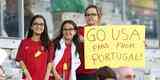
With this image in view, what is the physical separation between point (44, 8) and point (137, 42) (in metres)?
2.81

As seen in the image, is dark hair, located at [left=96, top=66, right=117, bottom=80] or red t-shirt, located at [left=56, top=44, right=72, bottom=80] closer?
dark hair, located at [left=96, top=66, right=117, bottom=80]

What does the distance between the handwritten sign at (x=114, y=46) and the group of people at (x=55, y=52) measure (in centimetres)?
10

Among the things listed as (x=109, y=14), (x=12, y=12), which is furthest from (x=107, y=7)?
(x=12, y=12)

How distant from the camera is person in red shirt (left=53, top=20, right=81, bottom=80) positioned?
7.76 m

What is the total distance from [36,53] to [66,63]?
1.46ft

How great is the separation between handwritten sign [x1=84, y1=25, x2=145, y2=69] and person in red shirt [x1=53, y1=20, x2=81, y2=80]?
0.47 feet

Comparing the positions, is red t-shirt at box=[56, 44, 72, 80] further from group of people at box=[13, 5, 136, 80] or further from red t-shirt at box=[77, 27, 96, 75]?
red t-shirt at box=[77, 27, 96, 75]

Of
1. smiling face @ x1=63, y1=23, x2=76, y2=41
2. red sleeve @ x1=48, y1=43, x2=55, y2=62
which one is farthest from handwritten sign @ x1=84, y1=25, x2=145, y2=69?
red sleeve @ x1=48, y1=43, x2=55, y2=62

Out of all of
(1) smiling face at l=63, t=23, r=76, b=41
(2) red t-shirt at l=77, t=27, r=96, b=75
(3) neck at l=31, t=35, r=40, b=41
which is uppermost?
(1) smiling face at l=63, t=23, r=76, b=41

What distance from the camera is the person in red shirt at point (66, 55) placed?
7758 millimetres

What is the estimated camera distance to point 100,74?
5516mm

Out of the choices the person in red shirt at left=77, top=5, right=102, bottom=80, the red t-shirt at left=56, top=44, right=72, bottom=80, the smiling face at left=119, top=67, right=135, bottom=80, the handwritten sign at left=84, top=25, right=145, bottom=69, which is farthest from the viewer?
the handwritten sign at left=84, top=25, right=145, bottom=69

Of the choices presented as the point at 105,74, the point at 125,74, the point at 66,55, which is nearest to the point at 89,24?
the point at 66,55

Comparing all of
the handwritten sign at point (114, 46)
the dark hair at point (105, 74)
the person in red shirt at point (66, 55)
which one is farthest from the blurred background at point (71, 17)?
the dark hair at point (105, 74)
